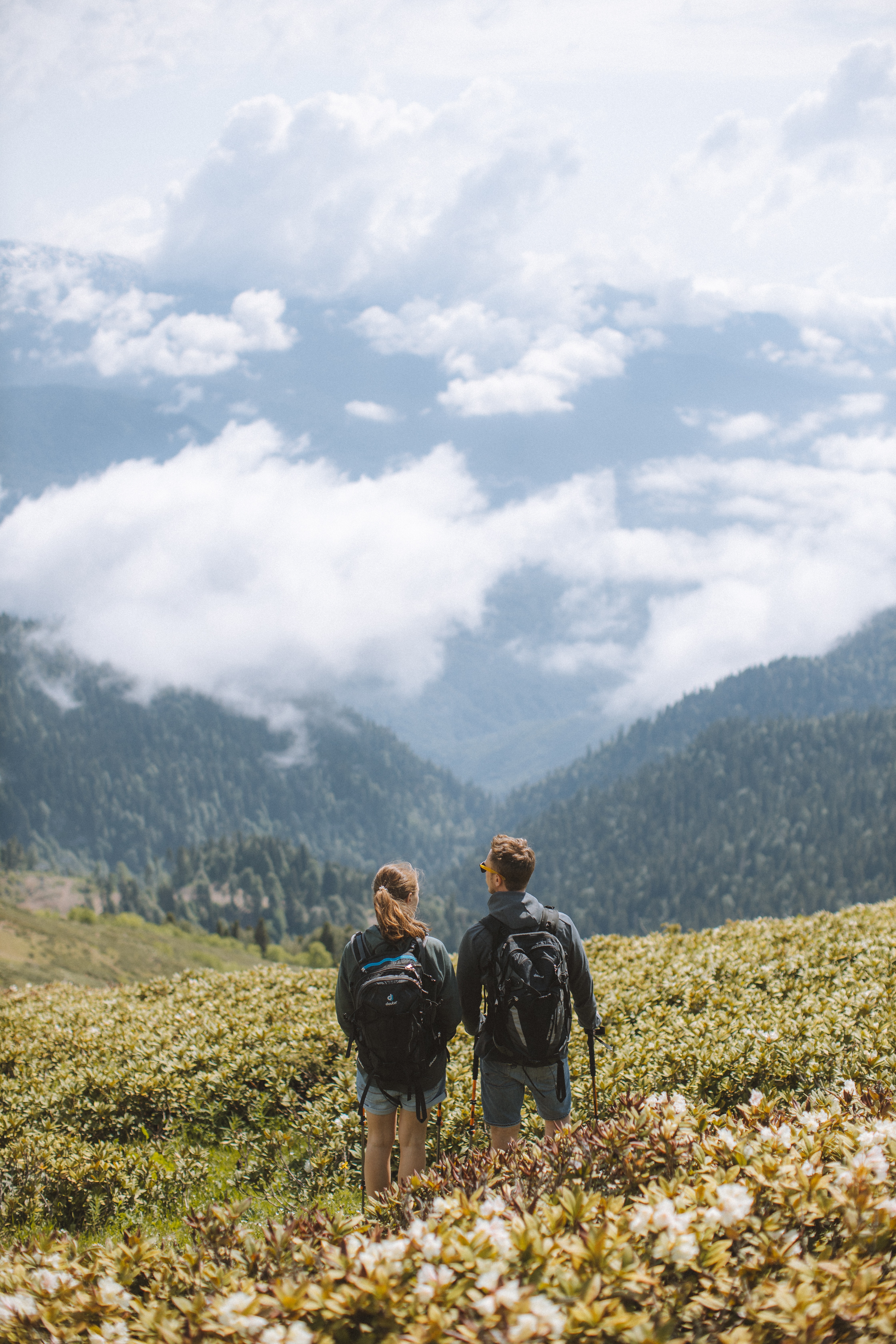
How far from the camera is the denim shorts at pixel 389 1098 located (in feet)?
25.5

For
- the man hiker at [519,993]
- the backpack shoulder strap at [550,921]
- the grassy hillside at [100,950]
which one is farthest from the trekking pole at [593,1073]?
the grassy hillside at [100,950]

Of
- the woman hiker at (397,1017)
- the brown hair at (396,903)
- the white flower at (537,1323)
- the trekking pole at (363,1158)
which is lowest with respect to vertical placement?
the trekking pole at (363,1158)

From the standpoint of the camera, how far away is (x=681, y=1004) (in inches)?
482

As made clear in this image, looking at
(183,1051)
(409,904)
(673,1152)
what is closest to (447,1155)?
(409,904)

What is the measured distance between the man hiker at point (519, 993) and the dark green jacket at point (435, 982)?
12cm

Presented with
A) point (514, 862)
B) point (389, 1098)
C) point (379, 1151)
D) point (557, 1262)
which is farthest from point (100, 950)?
point (557, 1262)

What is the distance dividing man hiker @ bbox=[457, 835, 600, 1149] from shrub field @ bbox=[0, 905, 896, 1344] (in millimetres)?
902

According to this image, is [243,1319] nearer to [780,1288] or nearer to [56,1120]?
[780,1288]

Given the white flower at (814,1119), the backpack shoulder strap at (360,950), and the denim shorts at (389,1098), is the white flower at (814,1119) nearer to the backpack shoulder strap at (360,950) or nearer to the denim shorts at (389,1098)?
the denim shorts at (389,1098)

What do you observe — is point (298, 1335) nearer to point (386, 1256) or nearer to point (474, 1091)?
point (386, 1256)

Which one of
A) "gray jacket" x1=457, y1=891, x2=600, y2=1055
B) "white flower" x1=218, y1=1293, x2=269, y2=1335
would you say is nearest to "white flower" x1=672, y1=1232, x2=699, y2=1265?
"white flower" x1=218, y1=1293, x2=269, y2=1335

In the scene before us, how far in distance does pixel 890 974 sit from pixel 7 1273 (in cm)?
1235

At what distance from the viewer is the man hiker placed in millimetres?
7430

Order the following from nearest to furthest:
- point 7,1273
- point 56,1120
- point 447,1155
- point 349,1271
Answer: point 349,1271
point 7,1273
point 447,1155
point 56,1120
